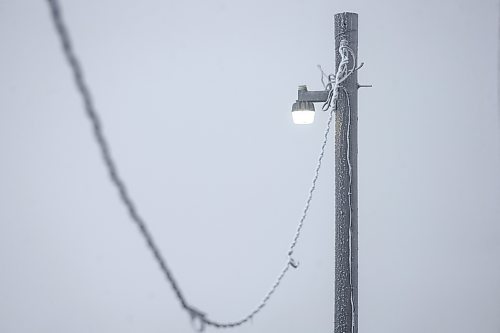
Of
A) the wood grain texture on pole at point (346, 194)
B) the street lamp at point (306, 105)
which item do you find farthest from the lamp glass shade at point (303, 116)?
the wood grain texture on pole at point (346, 194)

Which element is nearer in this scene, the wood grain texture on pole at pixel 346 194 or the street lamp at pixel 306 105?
the wood grain texture on pole at pixel 346 194

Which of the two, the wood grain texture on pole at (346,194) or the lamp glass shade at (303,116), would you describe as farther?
the lamp glass shade at (303,116)

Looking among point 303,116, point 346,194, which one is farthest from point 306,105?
point 346,194

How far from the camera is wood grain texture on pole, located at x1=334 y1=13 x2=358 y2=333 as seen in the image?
11.6 feet

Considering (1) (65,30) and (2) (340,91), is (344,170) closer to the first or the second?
(2) (340,91)

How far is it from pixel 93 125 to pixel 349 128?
2559mm

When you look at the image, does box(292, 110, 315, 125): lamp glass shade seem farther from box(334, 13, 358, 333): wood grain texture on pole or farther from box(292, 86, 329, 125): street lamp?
box(334, 13, 358, 333): wood grain texture on pole

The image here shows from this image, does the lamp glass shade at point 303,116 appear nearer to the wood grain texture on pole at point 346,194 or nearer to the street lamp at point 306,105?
the street lamp at point 306,105

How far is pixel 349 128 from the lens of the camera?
3.58 meters

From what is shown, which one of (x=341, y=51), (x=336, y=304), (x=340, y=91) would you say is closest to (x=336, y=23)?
(x=341, y=51)

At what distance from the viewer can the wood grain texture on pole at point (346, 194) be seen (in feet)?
11.6

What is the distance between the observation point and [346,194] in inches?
140

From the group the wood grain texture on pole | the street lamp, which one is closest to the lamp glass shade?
the street lamp

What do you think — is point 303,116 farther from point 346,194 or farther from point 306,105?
point 346,194
